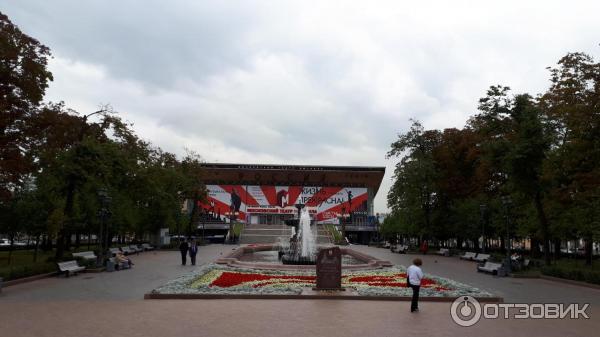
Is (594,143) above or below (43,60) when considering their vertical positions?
below

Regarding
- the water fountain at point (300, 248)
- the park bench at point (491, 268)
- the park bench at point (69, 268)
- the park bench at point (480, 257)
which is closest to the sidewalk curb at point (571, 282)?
the park bench at point (491, 268)

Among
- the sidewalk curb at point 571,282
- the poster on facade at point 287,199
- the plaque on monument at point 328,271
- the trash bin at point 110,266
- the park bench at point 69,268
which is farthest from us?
the poster on facade at point 287,199

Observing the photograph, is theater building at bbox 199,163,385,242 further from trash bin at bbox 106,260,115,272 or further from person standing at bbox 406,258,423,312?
person standing at bbox 406,258,423,312

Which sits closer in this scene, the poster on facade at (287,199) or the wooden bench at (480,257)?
the wooden bench at (480,257)

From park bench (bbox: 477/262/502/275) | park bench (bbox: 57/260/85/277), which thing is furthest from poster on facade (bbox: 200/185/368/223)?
park bench (bbox: 57/260/85/277)

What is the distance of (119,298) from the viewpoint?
1371 cm

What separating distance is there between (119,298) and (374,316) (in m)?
7.19

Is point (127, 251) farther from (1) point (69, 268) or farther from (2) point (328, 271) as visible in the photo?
(2) point (328, 271)

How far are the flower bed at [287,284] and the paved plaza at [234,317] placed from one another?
1.04 metres

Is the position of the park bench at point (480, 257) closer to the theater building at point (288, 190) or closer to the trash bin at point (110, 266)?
the trash bin at point (110, 266)

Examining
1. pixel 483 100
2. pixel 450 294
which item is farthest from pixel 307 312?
pixel 483 100

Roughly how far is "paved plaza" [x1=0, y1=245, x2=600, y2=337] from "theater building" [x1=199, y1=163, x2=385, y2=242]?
7853 centimetres

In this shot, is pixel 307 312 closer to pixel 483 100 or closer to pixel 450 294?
pixel 450 294

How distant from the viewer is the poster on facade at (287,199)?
3708 inches
